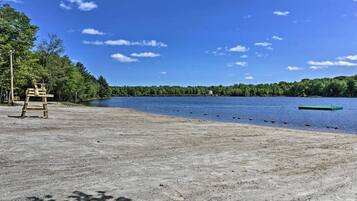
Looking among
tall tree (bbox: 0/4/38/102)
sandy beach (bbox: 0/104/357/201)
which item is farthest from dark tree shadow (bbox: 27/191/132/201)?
tall tree (bbox: 0/4/38/102)

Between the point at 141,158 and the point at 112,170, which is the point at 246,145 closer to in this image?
the point at 141,158

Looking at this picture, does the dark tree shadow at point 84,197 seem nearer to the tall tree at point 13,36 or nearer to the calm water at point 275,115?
the calm water at point 275,115

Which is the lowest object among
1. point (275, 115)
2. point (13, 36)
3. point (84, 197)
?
point (275, 115)

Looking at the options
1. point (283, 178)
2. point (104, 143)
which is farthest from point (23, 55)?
point (283, 178)

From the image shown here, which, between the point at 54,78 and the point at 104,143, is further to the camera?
the point at 54,78

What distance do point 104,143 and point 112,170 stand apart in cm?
480

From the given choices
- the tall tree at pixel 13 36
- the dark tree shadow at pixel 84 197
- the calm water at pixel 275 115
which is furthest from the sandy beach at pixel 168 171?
the tall tree at pixel 13 36

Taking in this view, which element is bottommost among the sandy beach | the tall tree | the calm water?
the calm water

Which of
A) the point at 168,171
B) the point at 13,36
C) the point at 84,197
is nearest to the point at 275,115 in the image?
the point at 13,36

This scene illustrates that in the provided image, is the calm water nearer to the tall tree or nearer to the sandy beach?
the tall tree

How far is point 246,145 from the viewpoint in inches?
560

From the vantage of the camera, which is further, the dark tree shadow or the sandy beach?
the sandy beach

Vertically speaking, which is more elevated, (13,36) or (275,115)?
(13,36)

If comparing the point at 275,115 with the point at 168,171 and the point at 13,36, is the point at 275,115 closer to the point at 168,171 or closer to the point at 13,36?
the point at 13,36
